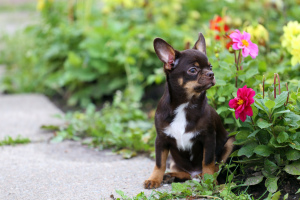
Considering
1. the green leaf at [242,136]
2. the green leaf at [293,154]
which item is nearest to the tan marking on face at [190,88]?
the green leaf at [242,136]

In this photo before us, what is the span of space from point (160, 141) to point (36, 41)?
440cm

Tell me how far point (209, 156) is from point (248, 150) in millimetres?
276

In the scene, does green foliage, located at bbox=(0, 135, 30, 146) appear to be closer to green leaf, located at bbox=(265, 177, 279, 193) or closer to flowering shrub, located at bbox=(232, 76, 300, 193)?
flowering shrub, located at bbox=(232, 76, 300, 193)

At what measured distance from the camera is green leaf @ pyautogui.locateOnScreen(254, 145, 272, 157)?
9.53 ft

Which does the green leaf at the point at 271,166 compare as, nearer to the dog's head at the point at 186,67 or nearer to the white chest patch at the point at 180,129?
the white chest patch at the point at 180,129

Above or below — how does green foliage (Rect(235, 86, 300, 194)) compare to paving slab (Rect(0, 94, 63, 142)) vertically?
above

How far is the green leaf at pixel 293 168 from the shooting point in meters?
2.81

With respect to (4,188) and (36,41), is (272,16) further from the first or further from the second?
(4,188)

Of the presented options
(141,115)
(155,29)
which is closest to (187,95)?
(141,115)

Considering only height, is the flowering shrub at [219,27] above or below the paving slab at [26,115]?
above

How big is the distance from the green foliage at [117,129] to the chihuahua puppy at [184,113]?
103 cm

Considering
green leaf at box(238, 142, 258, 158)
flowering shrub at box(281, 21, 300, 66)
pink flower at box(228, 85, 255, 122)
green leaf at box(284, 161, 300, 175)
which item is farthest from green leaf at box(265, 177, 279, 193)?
flowering shrub at box(281, 21, 300, 66)

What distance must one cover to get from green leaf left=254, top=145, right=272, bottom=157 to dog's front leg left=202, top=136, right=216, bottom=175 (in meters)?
0.31

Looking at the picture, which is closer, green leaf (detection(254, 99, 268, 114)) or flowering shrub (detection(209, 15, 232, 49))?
green leaf (detection(254, 99, 268, 114))
